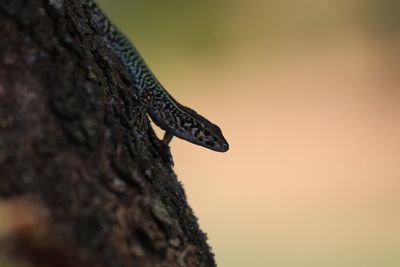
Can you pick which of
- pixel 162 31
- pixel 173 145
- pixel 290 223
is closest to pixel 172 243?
pixel 290 223

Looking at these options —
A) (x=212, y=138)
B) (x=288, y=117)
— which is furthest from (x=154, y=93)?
(x=288, y=117)

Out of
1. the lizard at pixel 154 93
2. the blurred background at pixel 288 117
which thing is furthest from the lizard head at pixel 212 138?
the blurred background at pixel 288 117

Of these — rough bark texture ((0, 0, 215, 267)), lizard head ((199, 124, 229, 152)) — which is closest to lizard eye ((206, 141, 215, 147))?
lizard head ((199, 124, 229, 152))

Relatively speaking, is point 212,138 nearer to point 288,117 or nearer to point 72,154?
point 72,154

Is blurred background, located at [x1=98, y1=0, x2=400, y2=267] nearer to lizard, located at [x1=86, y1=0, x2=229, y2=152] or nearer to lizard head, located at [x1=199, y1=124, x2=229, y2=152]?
lizard head, located at [x1=199, y1=124, x2=229, y2=152]

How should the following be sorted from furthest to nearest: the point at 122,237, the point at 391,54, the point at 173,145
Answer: the point at 391,54
the point at 173,145
the point at 122,237

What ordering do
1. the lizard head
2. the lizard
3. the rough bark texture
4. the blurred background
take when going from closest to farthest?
1. the rough bark texture
2. the lizard
3. the lizard head
4. the blurred background

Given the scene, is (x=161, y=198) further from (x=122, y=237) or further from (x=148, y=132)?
(x=148, y=132)
